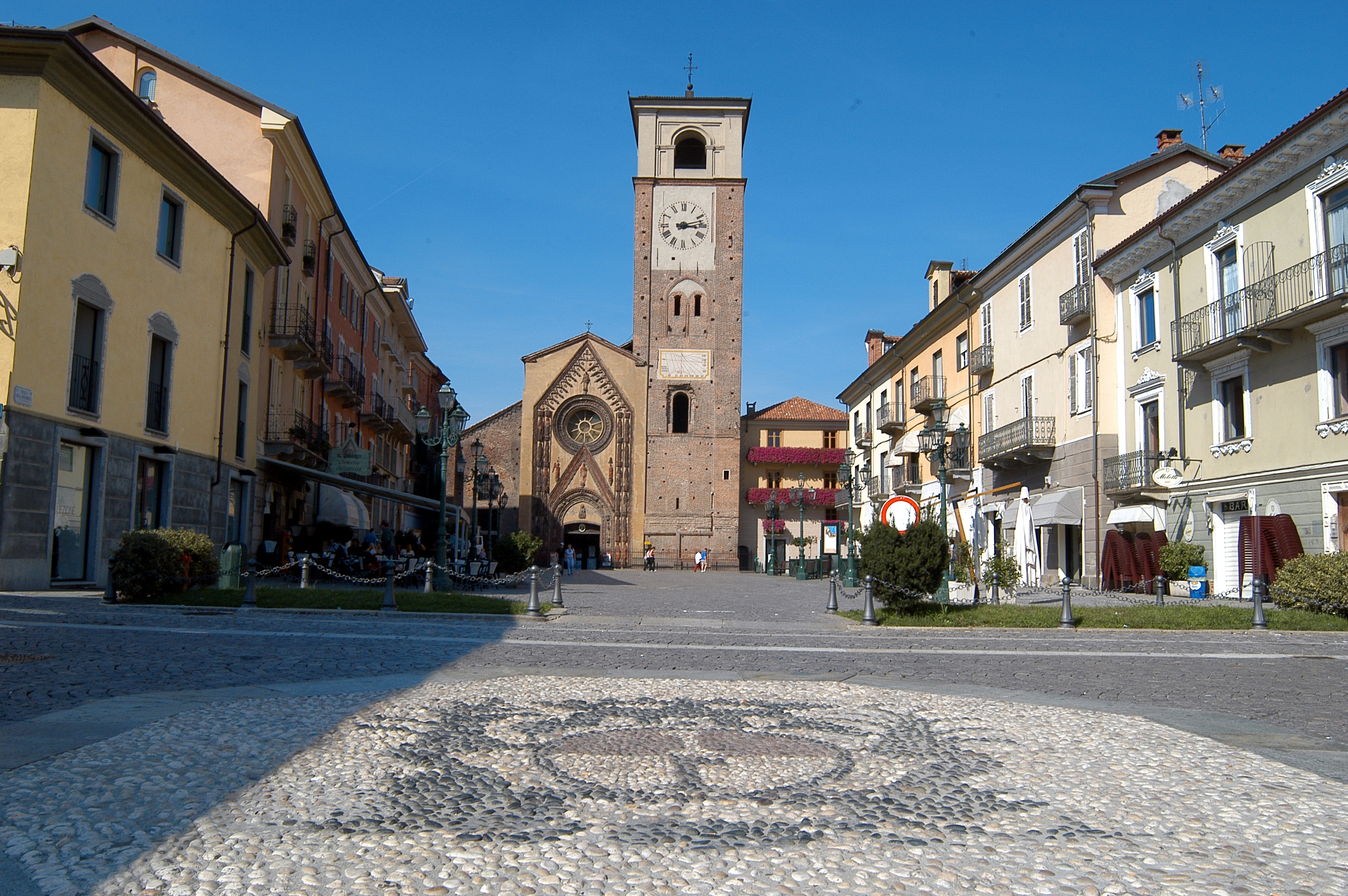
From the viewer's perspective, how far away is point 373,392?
39.9 m

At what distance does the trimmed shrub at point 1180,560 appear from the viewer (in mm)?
22375

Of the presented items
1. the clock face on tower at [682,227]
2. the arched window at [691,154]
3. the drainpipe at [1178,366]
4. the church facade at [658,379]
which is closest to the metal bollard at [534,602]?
the drainpipe at [1178,366]

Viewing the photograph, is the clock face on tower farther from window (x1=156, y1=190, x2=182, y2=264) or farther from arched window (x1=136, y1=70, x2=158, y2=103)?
window (x1=156, y1=190, x2=182, y2=264)

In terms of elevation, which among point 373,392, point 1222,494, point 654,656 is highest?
point 373,392

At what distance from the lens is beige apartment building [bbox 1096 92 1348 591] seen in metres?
18.4

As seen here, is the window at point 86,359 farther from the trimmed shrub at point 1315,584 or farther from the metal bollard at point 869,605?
the trimmed shrub at point 1315,584

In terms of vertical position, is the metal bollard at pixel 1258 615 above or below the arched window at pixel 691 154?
below

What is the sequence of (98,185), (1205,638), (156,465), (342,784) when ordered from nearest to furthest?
(342,784) < (1205,638) < (98,185) < (156,465)

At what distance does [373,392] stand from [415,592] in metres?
22.7

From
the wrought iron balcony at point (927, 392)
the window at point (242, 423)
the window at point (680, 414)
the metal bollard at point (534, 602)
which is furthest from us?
the window at point (680, 414)

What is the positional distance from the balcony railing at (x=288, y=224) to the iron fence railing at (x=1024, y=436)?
69.3 feet

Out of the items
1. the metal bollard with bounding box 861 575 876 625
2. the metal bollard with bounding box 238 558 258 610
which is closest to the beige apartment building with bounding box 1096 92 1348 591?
the metal bollard with bounding box 861 575 876 625

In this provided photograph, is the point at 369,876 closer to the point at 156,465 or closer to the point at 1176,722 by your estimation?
the point at 1176,722

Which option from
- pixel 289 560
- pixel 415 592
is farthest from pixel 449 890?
pixel 289 560
